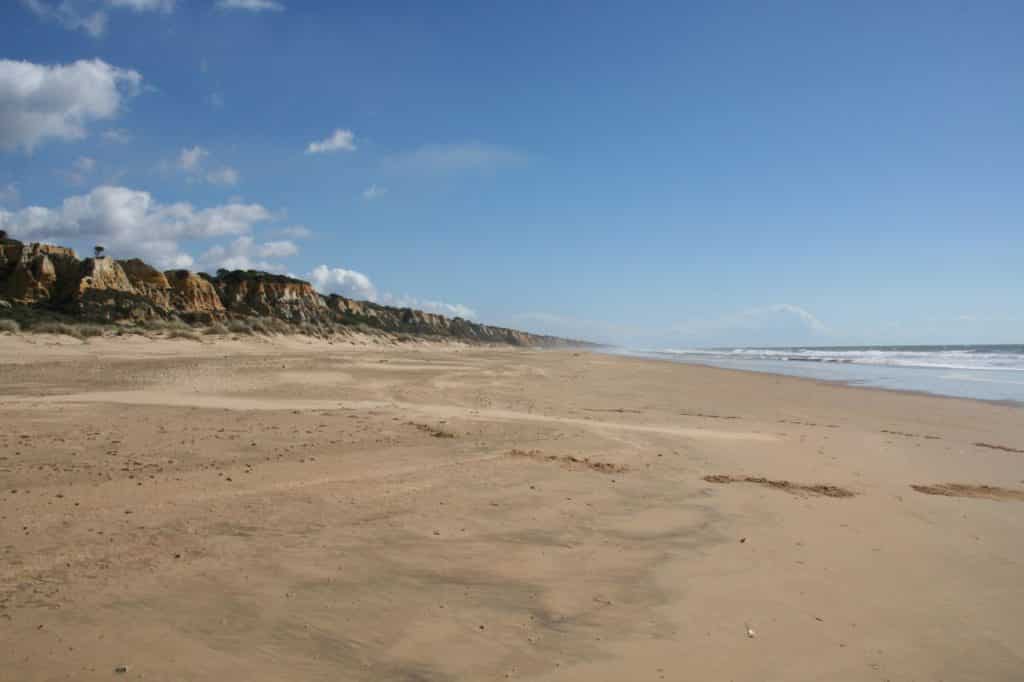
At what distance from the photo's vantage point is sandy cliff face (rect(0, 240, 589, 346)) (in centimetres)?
3068

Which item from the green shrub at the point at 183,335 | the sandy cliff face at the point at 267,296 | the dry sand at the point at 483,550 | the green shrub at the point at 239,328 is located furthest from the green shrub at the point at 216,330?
the dry sand at the point at 483,550

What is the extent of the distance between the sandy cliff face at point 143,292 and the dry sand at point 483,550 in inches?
993

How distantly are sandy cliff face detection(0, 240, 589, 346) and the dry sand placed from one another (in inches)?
993

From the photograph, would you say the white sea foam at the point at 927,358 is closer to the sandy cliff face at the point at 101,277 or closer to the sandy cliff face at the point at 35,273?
the sandy cliff face at the point at 101,277

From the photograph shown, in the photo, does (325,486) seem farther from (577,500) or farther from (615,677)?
(615,677)

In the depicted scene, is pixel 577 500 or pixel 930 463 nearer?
pixel 577 500

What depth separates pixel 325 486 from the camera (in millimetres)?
5961

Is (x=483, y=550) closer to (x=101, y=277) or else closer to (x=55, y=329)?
(x=55, y=329)

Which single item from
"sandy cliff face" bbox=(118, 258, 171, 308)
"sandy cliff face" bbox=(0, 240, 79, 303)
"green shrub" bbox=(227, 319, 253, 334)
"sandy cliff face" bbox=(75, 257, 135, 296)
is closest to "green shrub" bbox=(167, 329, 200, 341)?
"green shrub" bbox=(227, 319, 253, 334)

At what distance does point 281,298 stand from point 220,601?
51782 mm

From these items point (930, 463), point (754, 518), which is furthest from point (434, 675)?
point (930, 463)

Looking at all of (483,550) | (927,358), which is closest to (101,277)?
(483,550)

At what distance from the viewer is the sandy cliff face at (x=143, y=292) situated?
30.7 m

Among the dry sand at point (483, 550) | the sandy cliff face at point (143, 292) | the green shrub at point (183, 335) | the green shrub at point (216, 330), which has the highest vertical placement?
the sandy cliff face at point (143, 292)
